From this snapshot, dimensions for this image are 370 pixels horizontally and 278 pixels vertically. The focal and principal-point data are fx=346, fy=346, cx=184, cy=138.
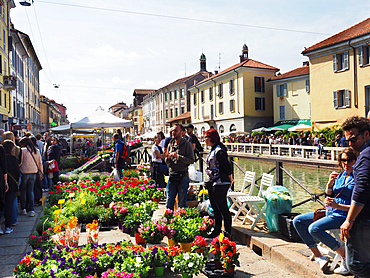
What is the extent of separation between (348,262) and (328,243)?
75cm

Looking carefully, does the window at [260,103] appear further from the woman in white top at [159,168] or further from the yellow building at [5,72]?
the woman in white top at [159,168]

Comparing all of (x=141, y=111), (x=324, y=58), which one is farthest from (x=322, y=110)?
(x=141, y=111)

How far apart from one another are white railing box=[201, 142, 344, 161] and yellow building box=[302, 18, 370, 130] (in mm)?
4651

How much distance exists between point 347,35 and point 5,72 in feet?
89.5

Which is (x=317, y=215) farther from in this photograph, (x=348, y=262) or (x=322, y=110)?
(x=322, y=110)

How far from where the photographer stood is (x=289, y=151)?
2338 centimetres

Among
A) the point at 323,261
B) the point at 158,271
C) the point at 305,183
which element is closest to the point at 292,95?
the point at 305,183

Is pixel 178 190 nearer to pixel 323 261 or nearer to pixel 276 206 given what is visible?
pixel 276 206

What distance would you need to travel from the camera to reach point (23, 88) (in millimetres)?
38906

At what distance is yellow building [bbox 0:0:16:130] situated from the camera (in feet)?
87.1

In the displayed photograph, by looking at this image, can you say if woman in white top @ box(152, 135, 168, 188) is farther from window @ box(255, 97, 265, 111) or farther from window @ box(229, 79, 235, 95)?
window @ box(229, 79, 235, 95)

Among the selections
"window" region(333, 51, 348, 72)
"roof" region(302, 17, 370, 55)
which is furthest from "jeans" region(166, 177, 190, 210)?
"window" region(333, 51, 348, 72)

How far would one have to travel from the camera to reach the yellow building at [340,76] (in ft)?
80.1

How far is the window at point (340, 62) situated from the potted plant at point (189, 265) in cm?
2580
